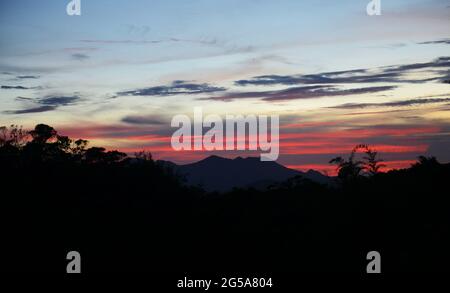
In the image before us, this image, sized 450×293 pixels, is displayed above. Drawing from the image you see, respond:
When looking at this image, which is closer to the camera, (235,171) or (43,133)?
(43,133)

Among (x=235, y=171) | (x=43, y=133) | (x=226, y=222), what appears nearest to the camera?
(x=226, y=222)

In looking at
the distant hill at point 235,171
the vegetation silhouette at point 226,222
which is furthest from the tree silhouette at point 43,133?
the distant hill at point 235,171

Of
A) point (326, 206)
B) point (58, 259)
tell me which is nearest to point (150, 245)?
point (58, 259)

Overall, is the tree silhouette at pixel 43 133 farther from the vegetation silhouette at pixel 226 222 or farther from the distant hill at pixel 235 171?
the distant hill at pixel 235 171

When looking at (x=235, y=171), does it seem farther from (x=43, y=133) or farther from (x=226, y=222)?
(x=226, y=222)

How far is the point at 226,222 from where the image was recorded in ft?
107

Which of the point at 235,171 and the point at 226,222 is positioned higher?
the point at 235,171

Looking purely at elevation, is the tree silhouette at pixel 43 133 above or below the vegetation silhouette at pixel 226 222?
above

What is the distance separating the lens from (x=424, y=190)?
99.0 ft

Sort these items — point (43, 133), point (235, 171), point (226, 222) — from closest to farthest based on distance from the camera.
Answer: point (226, 222), point (43, 133), point (235, 171)

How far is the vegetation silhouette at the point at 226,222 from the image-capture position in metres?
27.3

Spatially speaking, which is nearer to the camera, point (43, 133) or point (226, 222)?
point (226, 222)

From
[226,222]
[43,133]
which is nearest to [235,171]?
[43,133]

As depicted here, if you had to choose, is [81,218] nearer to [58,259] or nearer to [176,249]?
[58,259]
